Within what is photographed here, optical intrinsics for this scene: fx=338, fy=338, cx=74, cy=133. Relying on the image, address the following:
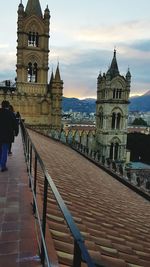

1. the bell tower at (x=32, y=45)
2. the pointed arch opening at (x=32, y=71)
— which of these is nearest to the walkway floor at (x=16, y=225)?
the bell tower at (x=32, y=45)

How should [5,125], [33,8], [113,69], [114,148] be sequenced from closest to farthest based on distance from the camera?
1. [5,125]
2. [33,8]
3. [113,69]
4. [114,148]

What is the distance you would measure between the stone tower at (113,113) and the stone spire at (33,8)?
17.8 meters

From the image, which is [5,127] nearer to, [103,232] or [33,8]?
[103,232]

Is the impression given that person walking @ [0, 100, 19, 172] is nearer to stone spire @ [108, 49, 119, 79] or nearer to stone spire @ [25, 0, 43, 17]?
stone spire @ [25, 0, 43, 17]

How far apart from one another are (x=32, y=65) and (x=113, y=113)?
1925cm

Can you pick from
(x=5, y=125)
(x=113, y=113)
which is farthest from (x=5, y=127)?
(x=113, y=113)

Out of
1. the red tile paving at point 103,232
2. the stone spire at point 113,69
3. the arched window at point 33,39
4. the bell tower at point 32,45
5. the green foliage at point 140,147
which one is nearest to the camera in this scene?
the red tile paving at point 103,232

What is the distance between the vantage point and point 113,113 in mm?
60438

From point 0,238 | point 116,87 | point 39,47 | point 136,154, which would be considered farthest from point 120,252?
point 136,154

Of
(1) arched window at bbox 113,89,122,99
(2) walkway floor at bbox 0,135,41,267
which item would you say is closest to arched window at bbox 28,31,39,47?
(1) arched window at bbox 113,89,122,99

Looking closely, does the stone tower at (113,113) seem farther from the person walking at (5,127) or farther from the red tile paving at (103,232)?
the red tile paving at (103,232)

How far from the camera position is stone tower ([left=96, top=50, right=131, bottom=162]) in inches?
2359

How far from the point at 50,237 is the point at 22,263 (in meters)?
0.51

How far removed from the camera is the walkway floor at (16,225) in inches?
121
